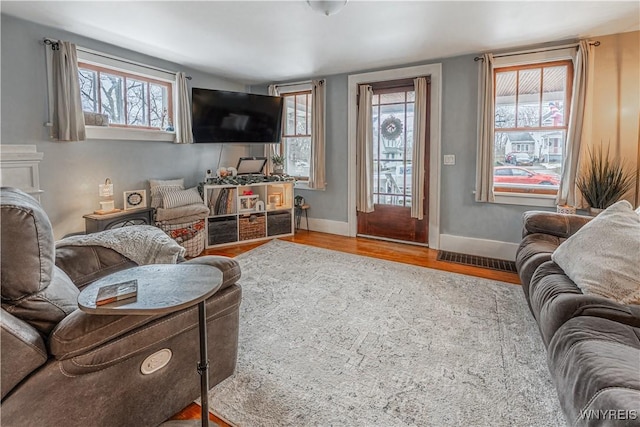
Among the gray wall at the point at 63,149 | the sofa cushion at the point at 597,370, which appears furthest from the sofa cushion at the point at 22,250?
the gray wall at the point at 63,149

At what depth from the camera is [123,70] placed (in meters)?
3.72

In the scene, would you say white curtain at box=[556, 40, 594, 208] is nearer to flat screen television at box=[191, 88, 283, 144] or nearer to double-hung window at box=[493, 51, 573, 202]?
double-hung window at box=[493, 51, 573, 202]

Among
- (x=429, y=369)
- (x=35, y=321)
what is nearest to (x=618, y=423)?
(x=429, y=369)

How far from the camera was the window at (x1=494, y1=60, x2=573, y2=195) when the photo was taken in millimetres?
3486

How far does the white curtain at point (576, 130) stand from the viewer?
3191 millimetres

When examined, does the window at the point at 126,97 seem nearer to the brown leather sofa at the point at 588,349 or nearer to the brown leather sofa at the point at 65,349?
the brown leather sofa at the point at 65,349

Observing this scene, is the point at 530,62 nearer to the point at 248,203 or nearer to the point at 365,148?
the point at 365,148

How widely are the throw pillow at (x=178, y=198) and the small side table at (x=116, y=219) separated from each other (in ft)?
0.74

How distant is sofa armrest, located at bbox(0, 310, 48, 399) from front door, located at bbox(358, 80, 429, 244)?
13.1 ft

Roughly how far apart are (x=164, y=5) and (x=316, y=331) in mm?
2735

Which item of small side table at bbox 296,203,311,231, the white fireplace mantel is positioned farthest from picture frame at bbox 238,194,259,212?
the white fireplace mantel

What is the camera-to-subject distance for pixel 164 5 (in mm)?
2592

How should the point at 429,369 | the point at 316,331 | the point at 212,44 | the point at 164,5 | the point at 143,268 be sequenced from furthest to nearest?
the point at 212,44 → the point at 164,5 → the point at 316,331 → the point at 429,369 → the point at 143,268

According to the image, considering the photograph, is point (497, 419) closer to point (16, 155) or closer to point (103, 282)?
point (103, 282)
